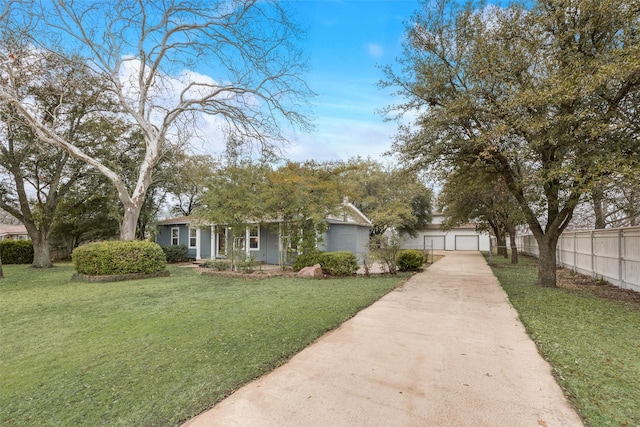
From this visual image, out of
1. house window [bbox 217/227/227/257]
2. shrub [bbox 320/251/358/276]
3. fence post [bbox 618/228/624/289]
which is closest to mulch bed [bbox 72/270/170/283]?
house window [bbox 217/227/227/257]

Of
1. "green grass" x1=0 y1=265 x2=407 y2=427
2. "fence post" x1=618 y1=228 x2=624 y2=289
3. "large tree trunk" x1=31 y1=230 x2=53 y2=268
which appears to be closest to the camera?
"green grass" x1=0 y1=265 x2=407 y2=427

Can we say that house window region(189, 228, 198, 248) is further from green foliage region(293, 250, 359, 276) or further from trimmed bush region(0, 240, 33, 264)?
green foliage region(293, 250, 359, 276)

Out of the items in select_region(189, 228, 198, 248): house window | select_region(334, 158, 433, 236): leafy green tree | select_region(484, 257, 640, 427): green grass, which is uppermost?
select_region(334, 158, 433, 236): leafy green tree

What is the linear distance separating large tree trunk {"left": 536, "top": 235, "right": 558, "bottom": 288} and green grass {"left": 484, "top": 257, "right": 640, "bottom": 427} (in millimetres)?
1467

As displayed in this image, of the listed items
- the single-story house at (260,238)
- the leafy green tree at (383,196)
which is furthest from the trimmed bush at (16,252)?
the leafy green tree at (383,196)

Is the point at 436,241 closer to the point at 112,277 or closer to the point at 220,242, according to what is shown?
the point at 220,242

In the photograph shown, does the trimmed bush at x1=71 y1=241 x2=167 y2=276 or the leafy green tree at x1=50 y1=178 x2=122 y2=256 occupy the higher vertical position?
the leafy green tree at x1=50 y1=178 x2=122 y2=256

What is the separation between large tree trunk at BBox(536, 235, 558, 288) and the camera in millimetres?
9000

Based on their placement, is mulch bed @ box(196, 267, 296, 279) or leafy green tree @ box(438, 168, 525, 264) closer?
mulch bed @ box(196, 267, 296, 279)

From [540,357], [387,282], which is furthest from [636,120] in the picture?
[387,282]

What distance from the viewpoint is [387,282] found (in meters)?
9.73

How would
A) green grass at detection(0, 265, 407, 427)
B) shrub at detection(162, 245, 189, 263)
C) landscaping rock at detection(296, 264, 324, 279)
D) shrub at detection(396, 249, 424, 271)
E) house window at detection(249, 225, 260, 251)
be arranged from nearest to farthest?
green grass at detection(0, 265, 407, 427)
landscaping rock at detection(296, 264, 324, 279)
shrub at detection(396, 249, 424, 271)
house window at detection(249, 225, 260, 251)
shrub at detection(162, 245, 189, 263)

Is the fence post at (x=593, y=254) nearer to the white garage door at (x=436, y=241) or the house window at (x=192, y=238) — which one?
the house window at (x=192, y=238)

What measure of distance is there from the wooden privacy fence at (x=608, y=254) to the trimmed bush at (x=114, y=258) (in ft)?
46.8
